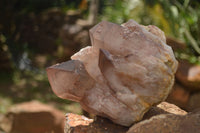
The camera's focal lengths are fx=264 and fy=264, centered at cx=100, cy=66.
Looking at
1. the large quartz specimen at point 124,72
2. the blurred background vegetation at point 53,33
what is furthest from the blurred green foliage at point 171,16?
the large quartz specimen at point 124,72

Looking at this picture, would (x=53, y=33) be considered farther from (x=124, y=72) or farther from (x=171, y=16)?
(x=124, y=72)

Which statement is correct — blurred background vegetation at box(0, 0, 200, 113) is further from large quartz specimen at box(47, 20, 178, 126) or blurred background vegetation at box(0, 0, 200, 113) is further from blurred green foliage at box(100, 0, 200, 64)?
large quartz specimen at box(47, 20, 178, 126)

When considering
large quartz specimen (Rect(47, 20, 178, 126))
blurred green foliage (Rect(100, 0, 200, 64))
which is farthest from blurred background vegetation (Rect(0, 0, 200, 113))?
large quartz specimen (Rect(47, 20, 178, 126))

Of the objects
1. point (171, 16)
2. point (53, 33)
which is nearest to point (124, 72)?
point (171, 16)

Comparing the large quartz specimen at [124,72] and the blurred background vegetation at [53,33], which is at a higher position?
the large quartz specimen at [124,72]

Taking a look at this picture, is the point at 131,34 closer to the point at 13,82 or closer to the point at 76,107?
the point at 76,107

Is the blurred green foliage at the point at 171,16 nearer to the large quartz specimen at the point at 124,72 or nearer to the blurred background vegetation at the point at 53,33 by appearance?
the blurred background vegetation at the point at 53,33
